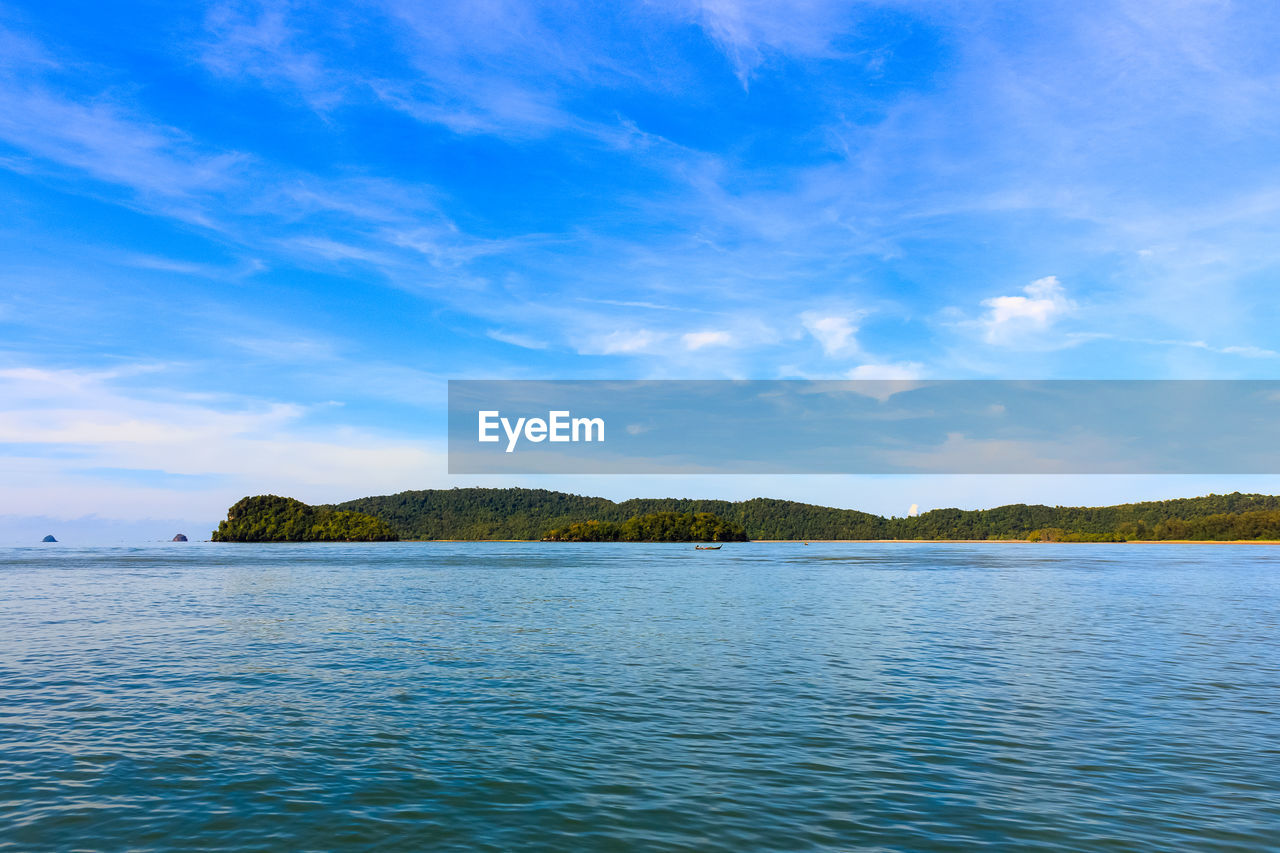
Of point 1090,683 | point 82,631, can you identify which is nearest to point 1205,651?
point 1090,683

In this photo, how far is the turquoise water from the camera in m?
14.8

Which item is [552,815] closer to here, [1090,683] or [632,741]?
[632,741]

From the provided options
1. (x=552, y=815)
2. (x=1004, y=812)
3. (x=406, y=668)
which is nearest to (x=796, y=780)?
(x=1004, y=812)

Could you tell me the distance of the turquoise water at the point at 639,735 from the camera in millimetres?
14836

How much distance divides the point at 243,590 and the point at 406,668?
52.5 m

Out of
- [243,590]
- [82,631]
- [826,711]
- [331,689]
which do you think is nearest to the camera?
[826,711]

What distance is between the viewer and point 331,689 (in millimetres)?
27359

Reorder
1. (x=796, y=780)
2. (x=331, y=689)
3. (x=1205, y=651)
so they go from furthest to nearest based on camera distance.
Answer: (x=1205, y=651) → (x=331, y=689) → (x=796, y=780)

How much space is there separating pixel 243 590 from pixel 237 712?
189 feet

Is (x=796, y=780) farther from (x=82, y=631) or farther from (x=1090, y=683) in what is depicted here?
(x=82, y=631)

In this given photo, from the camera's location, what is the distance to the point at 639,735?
21047mm

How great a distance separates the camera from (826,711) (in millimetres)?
23719

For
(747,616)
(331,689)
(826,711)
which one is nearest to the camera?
(826,711)

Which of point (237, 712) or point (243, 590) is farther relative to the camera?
point (243, 590)
